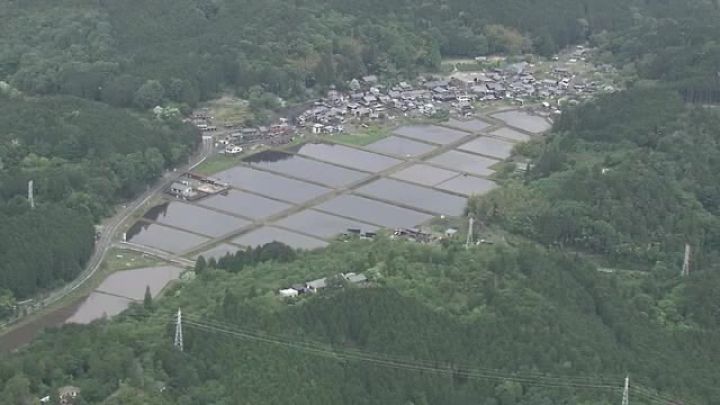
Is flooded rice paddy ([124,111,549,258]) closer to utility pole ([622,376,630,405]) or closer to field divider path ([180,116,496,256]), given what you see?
field divider path ([180,116,496,256])

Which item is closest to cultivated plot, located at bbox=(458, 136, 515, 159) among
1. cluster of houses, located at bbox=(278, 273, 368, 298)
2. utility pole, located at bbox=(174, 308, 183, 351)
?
cluster of houses, located at bbox=(278, 273, 368, 298)

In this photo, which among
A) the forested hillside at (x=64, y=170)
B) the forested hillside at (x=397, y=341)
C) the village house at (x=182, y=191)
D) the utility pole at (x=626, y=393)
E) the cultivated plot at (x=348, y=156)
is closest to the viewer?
the forested hillside at (x=397, y=341)

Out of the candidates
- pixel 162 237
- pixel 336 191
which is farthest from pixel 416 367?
pixel 336 191

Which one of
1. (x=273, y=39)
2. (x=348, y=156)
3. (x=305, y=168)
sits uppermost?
(x=273, y=39)

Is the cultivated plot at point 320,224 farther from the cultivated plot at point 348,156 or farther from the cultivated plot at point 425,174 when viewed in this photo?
the cultivated plot at point 348,156

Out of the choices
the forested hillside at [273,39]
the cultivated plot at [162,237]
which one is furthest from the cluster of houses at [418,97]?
the cultivated plot at [162,237]

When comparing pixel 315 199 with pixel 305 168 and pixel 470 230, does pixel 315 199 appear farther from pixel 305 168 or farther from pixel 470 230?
pixel 470 230
